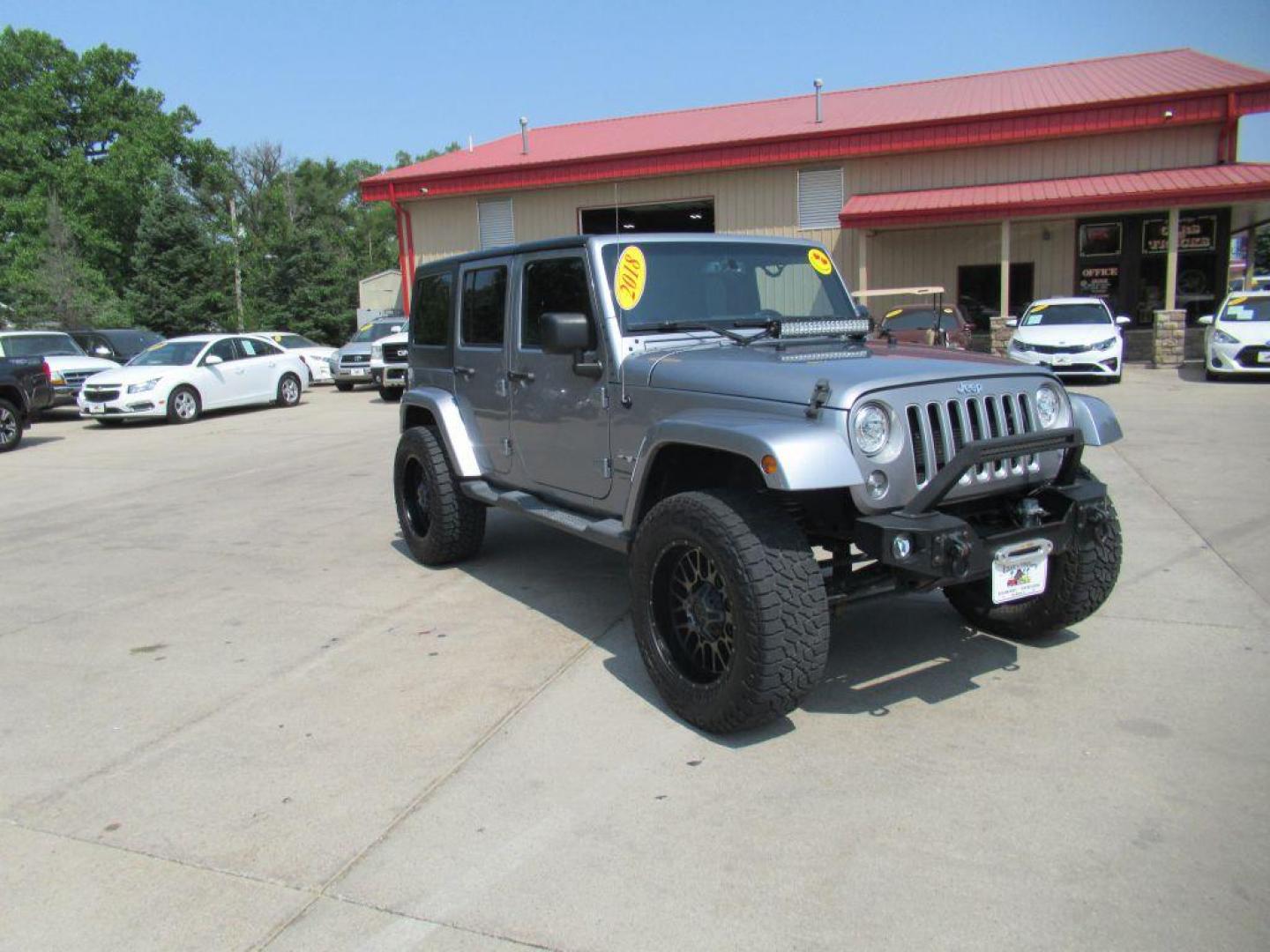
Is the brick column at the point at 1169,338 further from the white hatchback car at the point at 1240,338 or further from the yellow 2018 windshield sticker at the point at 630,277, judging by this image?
the yellow 2018 windshield sticker at the point at 630,277

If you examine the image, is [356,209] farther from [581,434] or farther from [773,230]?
[581,434]

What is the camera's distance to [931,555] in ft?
11.0

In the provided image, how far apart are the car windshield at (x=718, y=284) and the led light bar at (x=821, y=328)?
8.0 inches

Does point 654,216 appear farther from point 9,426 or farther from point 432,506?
point 432,506

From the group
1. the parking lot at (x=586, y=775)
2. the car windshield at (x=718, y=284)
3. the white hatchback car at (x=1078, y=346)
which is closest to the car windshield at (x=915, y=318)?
the white hatchback car at (x=1078, y=346)

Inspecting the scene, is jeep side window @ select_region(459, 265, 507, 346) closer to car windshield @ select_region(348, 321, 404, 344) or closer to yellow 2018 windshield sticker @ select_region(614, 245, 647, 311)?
yellow 2018 windshield sticker @ select_region(614, 245, 647, 311)

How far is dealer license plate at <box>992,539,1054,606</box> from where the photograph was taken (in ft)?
11.8

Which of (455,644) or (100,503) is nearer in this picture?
(455,644)

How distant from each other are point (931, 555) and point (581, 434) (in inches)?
77.7

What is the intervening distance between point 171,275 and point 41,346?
76.2ft

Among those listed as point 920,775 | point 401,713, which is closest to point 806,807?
point 920,775

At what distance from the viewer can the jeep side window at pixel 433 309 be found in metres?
6.12

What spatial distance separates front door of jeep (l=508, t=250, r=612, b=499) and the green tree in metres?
38.0

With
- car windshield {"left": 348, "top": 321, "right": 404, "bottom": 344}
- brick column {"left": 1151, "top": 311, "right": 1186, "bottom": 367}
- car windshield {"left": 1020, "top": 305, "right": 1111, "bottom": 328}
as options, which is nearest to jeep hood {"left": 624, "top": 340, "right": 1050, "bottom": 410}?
car windshield {"left": 1020, "top": 305, "right": 1111, "bottom": 328}
